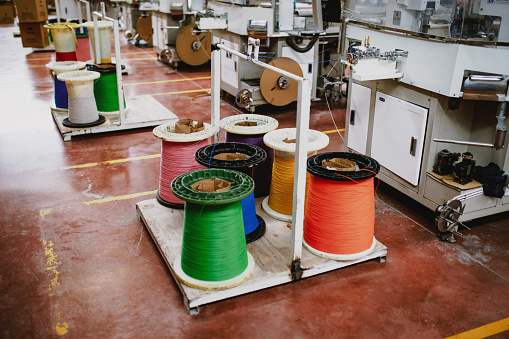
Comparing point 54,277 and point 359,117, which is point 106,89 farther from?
point 54,277

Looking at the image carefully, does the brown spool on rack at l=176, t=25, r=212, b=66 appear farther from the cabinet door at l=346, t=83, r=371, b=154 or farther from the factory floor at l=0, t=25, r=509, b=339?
the cabinet door at l=346, t=83, r=371, b=154

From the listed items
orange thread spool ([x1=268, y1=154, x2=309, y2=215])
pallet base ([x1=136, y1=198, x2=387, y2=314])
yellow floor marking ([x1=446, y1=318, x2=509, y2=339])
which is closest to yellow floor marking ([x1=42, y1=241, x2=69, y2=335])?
pallet base ([x1=136, y1=198, x2=387, y2=314])

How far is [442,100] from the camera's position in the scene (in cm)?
389

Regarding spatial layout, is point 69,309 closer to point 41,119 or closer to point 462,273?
point 462,273

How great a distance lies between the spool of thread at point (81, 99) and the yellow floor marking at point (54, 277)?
2.65 m

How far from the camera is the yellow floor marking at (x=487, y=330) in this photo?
291 cm

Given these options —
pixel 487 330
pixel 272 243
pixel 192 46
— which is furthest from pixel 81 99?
pixel 487 330

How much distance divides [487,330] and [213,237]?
70.8 inches

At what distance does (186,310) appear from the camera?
10.2ft

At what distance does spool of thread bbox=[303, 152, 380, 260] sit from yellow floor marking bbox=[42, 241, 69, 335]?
1.74m

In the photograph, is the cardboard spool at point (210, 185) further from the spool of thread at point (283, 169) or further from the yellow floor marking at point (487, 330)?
the yellow floor marking at point (487, 330)

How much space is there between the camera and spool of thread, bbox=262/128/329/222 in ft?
12.3

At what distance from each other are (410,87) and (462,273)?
1632 millimetres

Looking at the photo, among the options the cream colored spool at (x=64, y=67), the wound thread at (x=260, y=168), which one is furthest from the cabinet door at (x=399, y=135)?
the cream colored spool at (x=64, y=67)
